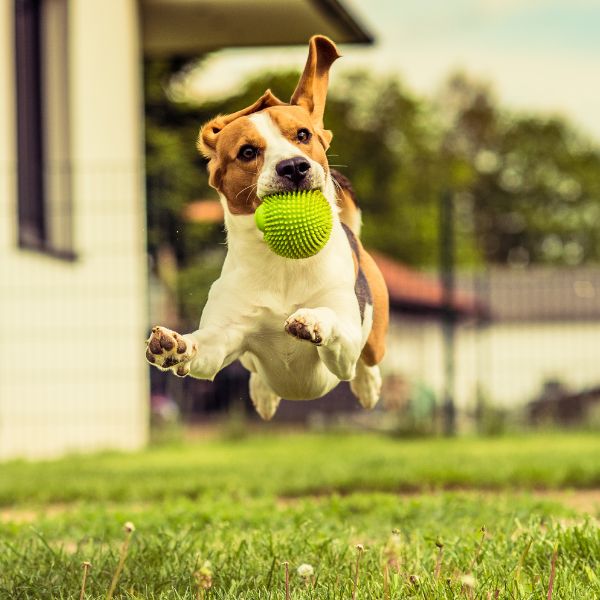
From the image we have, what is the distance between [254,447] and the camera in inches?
456

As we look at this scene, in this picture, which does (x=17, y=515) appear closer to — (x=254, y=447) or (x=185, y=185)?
(x=254, y=447)

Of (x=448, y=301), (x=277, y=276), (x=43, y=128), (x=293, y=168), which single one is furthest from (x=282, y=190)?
(x=448, y=301)

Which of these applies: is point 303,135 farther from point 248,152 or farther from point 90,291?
point 90,291

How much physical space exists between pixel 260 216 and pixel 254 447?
9259 millimetres

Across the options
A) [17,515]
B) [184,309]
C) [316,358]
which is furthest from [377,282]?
[184,309]

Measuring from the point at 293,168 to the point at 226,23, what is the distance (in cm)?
933

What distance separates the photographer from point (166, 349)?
7.63 ft

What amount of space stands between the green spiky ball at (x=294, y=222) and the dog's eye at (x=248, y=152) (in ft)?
0.31

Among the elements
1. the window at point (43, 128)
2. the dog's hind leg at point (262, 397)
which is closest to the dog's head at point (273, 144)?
the dog's hind leg at point (262, 397)

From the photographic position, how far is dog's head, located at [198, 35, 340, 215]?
2.44 metres

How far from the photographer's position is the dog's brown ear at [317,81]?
100 inches

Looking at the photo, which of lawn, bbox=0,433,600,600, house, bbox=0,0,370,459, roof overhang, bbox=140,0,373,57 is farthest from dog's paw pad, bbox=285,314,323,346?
house, bbox=0,0,370,459

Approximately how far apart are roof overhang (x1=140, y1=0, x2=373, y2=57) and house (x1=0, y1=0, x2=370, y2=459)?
2 centimetres

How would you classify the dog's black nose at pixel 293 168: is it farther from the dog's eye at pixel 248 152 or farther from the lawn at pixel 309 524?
the lawn at pixel 309 524
